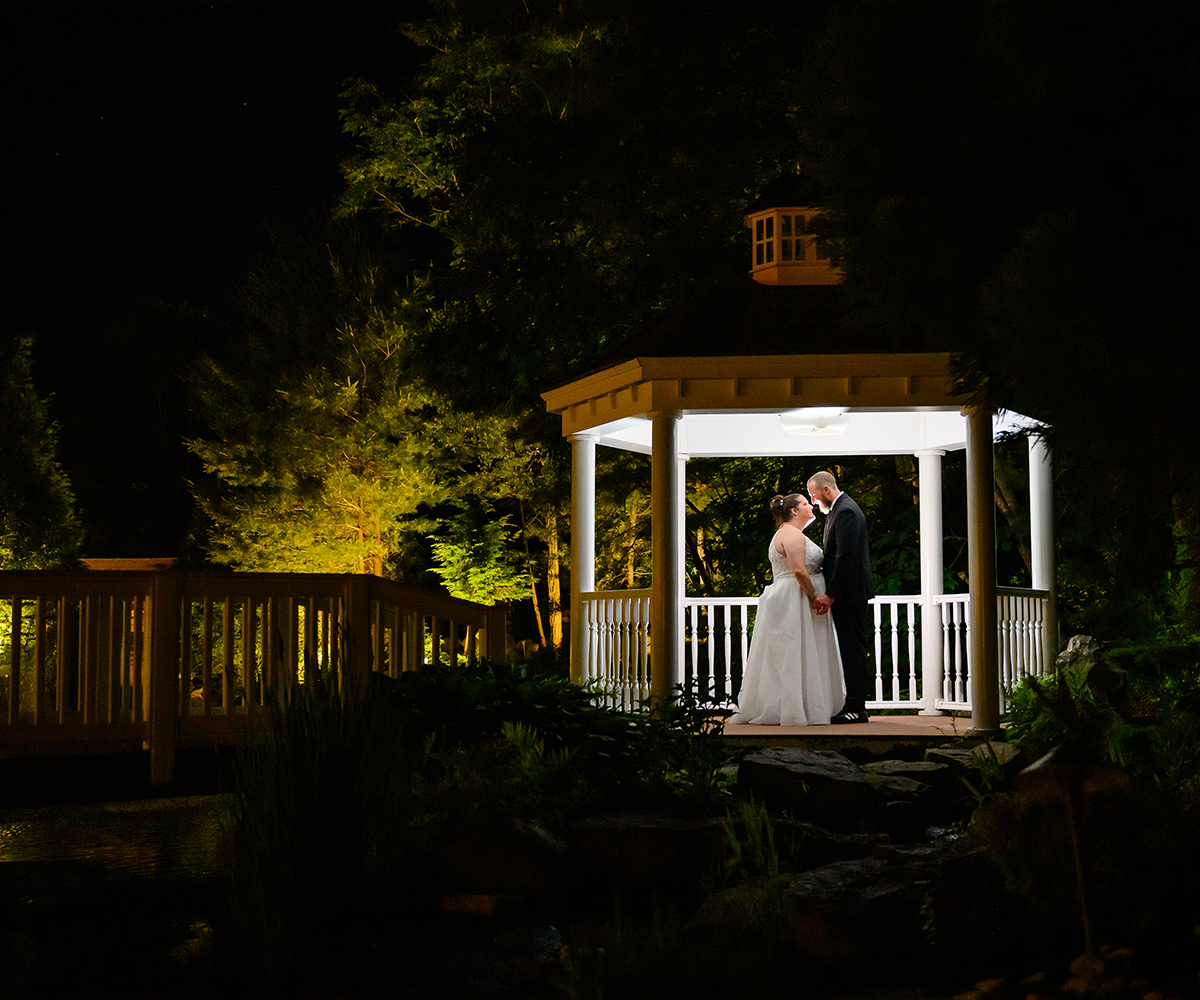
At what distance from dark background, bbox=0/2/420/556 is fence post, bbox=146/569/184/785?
580 inches

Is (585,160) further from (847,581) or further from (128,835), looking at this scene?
(128,835)

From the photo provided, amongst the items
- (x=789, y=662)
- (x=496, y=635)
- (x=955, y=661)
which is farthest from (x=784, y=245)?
(x=496, y=635)

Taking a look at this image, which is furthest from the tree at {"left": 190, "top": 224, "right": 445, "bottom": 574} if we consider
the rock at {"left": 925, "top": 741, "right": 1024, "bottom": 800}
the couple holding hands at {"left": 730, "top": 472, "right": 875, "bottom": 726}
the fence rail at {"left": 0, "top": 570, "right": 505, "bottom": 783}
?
the rock at {"left": 925, "top": 741, "right": 1024, "bottom": 800}

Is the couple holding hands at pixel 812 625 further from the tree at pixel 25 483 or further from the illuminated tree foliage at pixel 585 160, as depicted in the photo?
the tree at pixel 25 483

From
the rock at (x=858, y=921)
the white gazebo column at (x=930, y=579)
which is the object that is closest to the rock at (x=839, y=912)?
the rock at (x=858, y=921)

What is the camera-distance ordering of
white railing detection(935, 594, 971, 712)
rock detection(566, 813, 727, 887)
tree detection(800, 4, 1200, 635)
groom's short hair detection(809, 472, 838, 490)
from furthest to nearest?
1. white railing detection(935, 594, 971, 712)
2. groom's short hair detection(809, 472, 838, 490)
3. rock detection(566, 813, 727, 887)
4. tree detection(800, 4, 1200, 635)

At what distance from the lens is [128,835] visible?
669 centimetres

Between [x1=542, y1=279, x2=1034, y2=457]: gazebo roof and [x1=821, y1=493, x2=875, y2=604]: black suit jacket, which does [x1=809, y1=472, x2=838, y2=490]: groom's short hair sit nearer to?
[x1=821, y1=493, x2=875, y2=604]: black suit jacket

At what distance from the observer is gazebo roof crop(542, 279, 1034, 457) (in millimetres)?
9625

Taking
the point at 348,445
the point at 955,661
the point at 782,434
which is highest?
the point at 348,445

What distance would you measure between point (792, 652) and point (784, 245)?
12.2ft

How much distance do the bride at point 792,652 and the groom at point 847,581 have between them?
0.46 ft

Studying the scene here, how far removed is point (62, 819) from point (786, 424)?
6.80 m

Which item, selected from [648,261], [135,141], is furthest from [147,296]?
[648,261]
